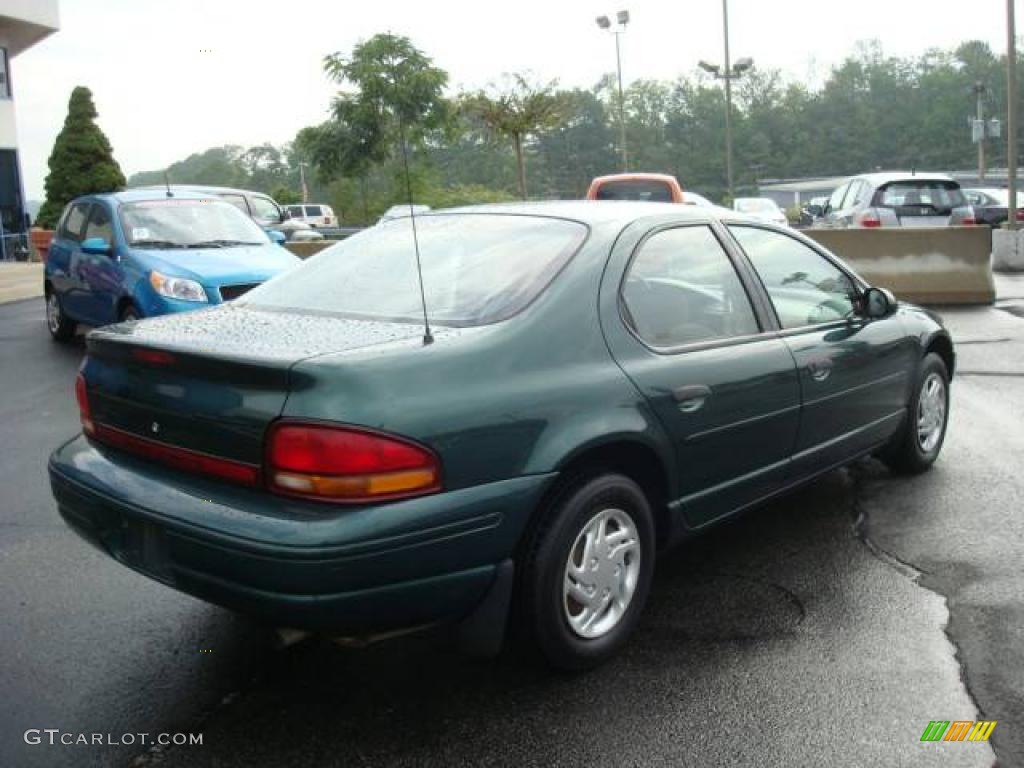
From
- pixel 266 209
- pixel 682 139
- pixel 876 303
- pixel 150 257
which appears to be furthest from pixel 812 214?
pixel 682 139

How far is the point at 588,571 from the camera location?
10.7ft

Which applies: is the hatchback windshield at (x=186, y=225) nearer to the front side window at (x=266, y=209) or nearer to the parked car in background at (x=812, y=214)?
the front side window at (x=266, y=209)

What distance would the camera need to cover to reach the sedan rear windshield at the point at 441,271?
3.39m

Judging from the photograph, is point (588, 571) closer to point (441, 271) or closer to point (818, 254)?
point (441, 271)

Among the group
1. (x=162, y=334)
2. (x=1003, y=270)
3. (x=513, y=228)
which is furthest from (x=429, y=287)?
(x=1003, y=270)

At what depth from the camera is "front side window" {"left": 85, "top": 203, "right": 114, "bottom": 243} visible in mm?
9527

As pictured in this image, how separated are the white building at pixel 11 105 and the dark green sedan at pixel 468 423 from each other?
28.9 meters

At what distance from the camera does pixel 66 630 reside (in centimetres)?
365

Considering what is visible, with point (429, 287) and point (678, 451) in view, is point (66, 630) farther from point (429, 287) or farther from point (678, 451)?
point (678, 451)

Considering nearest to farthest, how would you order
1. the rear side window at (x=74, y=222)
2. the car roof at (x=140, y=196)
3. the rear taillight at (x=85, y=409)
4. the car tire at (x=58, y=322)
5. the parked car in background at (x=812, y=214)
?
the rear taillight at (x=85, y=409)
the car roof at (x=140, y=196)
the rear side window at (x=74, y=222)
the car tire at (x=58, y=322)
the parked car in background at (x=812, y=214)

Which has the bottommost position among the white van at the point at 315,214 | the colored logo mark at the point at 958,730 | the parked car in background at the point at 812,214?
the colored logo mark at the point at 958,730

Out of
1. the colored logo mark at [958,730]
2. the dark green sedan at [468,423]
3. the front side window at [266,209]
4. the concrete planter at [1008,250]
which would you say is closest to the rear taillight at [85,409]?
the dark green sedan at [468,423]

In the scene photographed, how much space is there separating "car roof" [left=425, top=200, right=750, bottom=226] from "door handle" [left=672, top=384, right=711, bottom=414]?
0.67m

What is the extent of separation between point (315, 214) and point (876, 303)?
→ 41533mm
